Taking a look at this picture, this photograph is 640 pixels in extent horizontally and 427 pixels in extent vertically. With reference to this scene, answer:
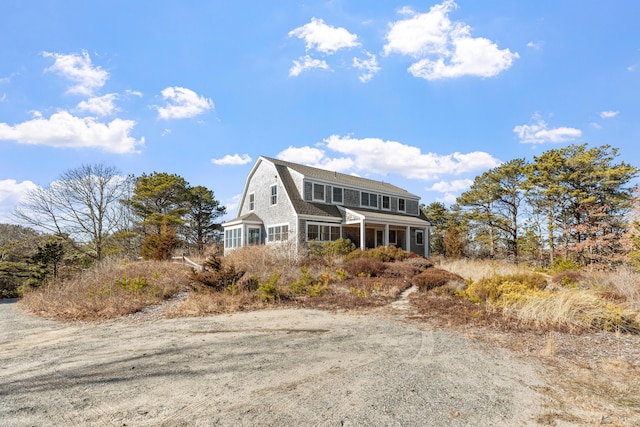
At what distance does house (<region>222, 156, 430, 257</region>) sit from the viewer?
68.1 ft

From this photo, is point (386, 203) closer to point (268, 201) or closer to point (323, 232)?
point (323, 232)

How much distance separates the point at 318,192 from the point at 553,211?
17009mm

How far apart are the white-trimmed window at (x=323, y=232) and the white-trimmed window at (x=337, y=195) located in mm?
2234

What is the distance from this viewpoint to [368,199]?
2542 cm

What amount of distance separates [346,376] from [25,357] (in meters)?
5.27

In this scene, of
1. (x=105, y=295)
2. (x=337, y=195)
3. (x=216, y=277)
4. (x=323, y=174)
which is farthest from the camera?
(x=323, y=174)

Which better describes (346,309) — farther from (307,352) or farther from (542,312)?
(542,312)

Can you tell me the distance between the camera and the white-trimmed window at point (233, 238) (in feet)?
73.0

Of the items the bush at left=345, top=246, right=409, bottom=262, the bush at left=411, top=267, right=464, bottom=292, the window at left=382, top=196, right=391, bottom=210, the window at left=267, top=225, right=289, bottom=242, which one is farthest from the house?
the bush at left=411, top=267, right=464, bottom=292

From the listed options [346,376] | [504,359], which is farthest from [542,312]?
[346,376]

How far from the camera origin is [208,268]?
11.4 meters

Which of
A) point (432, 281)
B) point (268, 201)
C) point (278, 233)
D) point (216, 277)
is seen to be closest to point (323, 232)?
point (278, 233)

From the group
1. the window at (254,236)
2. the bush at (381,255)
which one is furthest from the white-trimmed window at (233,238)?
the bush at (381,255)

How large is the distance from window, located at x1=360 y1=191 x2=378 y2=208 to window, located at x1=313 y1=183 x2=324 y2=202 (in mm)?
3598
